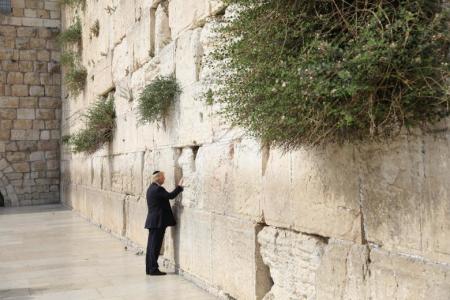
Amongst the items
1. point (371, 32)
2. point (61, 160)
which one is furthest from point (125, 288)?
point (61, 160)

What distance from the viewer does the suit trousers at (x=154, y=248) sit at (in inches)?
238

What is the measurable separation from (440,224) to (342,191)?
→ 738 millimetres

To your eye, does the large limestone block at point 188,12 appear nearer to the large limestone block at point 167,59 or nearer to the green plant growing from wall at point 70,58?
the large limestone block at point 167,59

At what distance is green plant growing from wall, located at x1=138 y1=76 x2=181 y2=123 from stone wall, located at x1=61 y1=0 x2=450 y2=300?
0.40 feet

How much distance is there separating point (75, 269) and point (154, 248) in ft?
3.83

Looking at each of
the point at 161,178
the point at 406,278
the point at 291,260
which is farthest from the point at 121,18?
the point at 406,278

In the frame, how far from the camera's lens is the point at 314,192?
358 cm

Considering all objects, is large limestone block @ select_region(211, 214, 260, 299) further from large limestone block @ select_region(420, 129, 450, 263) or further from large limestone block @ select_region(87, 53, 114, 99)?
large limestone block @ select_region(87, 53, 114, 99)

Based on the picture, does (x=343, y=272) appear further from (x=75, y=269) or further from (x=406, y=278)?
(x=75, y=269)

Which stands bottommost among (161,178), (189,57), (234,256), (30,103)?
(234,256)

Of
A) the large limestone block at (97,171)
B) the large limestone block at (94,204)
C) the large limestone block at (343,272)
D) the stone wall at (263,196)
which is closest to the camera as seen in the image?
the stone wall at (263,196)

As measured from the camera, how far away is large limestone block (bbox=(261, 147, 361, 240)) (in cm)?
326

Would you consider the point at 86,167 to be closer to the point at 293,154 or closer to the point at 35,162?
the point at 35,162

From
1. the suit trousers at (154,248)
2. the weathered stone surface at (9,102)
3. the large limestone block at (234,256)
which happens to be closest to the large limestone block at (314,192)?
the large limestone block at (234,256)
